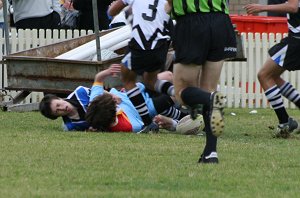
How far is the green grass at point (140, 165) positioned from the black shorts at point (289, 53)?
0.81 m

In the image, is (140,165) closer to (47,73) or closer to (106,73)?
(106,73)

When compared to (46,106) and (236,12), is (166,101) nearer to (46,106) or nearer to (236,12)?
(46,106)

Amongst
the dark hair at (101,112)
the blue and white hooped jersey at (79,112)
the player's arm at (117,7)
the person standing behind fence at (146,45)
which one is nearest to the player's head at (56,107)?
the blue and white hooped jersey at (79,112)

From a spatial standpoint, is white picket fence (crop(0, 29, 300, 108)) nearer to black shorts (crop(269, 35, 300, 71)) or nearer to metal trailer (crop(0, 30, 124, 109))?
metal trailer (crop(0, 30, 124, 109))

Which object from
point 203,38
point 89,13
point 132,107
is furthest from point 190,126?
→ point 89,13

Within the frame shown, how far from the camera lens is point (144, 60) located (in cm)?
1184

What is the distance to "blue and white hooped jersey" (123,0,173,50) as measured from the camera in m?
12.0

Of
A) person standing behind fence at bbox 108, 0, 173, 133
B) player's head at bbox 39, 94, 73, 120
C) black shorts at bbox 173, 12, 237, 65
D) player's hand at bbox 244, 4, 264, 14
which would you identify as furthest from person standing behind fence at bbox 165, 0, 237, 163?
player's head at bbox 39, 94, 73, 120

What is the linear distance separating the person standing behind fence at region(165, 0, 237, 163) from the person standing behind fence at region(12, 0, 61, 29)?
7802mm

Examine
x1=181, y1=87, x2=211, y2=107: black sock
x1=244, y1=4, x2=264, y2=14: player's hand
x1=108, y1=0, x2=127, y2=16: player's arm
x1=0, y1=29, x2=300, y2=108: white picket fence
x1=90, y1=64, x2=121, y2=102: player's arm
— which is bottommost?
x1=0, y1=29, x2=300, y2=108: white picket fence

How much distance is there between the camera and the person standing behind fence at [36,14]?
1748 cm

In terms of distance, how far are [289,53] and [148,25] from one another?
1608 millimetres

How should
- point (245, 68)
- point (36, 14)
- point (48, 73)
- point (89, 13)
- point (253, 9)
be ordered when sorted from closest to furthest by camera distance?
point (253, 9) < point (48, 73) < point (36, 14) < point (245, 68) < point (89, 13)

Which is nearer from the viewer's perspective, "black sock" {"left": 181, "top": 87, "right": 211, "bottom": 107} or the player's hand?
"black sock" {"left": 181, "top": 87, "right": 211, "bottom": 107}
